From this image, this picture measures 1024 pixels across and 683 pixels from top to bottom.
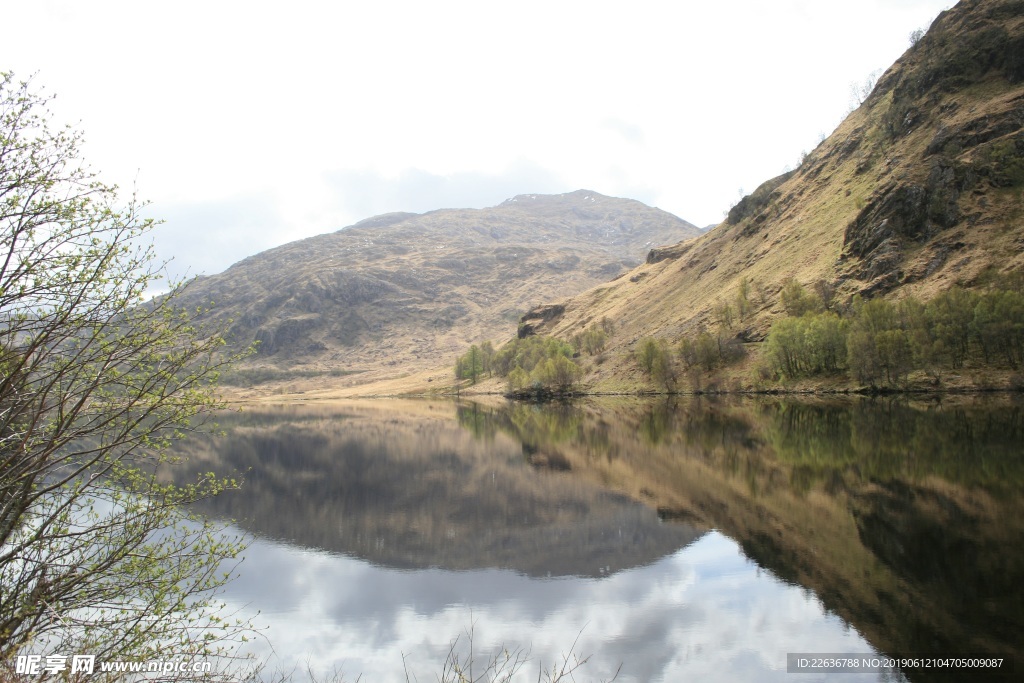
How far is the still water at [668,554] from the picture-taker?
17.3m

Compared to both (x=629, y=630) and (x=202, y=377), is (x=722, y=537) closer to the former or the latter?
(x=629, y=630)

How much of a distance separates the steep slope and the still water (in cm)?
5695

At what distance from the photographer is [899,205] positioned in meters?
117

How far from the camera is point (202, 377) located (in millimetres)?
10352

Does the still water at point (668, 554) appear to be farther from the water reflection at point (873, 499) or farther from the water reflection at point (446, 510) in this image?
the water reflection at point (446, 510)

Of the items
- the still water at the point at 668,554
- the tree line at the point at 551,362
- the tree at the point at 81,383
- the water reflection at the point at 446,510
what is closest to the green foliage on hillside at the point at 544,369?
the tree line at the point at 551,362

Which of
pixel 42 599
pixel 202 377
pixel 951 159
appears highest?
pixel 951 159

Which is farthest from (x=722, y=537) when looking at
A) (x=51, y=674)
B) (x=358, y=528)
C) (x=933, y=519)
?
(x=51, y=674)

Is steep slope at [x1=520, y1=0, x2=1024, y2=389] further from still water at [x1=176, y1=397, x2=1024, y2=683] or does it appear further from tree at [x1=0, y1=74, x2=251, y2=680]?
tree at [x1=0, y1=74, x2=251, y2=680]

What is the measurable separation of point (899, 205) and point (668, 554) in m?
122

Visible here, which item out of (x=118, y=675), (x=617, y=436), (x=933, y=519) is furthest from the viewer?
(x=617, y=436)

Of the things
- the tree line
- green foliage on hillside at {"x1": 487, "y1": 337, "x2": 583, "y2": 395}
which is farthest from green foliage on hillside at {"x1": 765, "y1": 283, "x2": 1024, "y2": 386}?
the tree line

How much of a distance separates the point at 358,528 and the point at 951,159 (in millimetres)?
140047

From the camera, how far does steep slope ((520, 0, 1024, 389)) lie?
10481 cm
